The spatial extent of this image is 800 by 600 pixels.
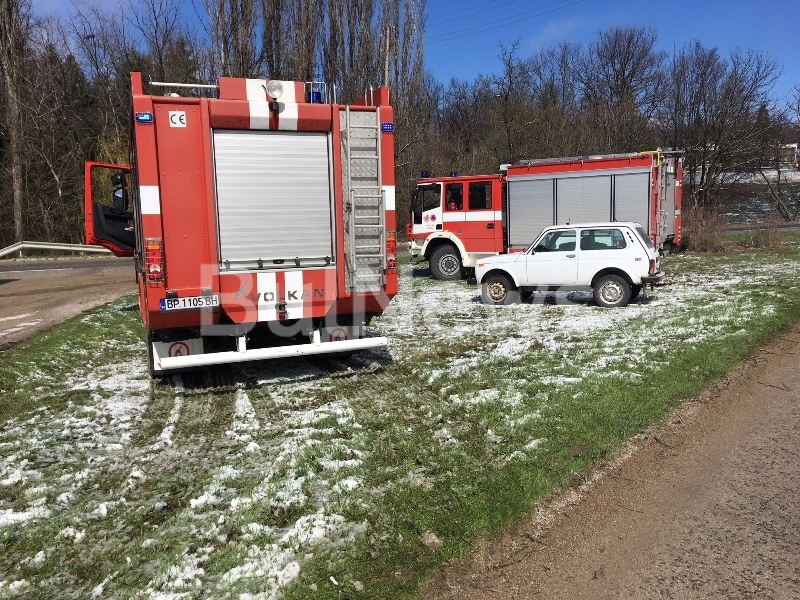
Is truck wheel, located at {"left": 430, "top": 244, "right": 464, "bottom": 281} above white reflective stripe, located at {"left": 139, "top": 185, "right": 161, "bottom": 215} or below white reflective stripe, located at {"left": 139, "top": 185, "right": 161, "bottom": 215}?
below

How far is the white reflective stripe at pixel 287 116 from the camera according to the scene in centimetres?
680

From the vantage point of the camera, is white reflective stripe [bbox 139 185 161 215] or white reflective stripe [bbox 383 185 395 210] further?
white reflective stripe [bbox 383 185 395 210]

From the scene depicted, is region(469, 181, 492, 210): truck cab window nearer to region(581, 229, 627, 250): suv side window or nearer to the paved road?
region(581, 229, 627, 250): suv side window

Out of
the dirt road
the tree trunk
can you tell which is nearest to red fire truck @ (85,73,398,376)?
the dirt road

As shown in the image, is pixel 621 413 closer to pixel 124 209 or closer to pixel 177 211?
pixel 177 211

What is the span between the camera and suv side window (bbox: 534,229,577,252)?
1294 centimetres

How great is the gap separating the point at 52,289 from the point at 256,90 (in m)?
13.5

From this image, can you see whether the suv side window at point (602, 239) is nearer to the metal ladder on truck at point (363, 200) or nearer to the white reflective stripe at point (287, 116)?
the metal ladder on truck at point (363, 200)

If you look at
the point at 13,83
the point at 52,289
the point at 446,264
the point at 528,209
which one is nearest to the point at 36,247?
the point at 13,83

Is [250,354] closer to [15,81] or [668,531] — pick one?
[668,531]

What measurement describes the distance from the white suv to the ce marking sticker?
27.6 ft

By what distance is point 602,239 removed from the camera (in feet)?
41.6

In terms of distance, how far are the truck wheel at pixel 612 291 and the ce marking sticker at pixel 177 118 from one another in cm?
902

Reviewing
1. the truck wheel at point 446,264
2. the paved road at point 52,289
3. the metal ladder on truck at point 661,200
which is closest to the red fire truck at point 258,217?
the paved road at point 52,289
